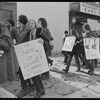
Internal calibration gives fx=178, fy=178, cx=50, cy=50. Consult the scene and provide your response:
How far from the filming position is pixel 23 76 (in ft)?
12.5

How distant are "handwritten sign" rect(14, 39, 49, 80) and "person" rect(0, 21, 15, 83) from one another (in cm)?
138

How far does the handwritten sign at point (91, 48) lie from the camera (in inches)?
237

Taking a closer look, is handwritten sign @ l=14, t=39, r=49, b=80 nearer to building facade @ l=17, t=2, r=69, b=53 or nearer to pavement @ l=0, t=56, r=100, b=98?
pavement @ l=0, t=56, r=100, b=98

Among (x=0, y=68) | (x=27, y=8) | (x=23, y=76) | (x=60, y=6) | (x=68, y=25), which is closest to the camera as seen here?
(x=23, y=76)

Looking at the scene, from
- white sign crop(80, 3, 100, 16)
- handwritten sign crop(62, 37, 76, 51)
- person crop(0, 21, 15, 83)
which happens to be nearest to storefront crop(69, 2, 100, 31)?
white sign crop(80, 3, 100, 16)

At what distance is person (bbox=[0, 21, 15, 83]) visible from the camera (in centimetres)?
505

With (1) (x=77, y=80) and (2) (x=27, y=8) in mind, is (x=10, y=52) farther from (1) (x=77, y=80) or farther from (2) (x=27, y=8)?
(2) (x=27, y=8)

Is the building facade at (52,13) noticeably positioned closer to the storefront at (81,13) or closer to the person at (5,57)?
the storefront at (81,13)

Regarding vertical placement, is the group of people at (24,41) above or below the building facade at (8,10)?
below

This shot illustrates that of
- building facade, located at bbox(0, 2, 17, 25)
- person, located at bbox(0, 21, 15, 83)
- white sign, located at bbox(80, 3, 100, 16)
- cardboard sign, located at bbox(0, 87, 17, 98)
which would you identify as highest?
Answer: white sign, located at bbox(80, 3, 100, 16)

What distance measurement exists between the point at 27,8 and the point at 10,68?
6.75 m

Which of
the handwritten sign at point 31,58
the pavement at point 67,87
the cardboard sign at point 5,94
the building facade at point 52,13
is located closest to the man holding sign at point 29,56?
the handwritten sign at point 31,58

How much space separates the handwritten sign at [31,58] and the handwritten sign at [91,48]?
2.51 meters

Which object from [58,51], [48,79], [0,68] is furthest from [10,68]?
[58,51]
